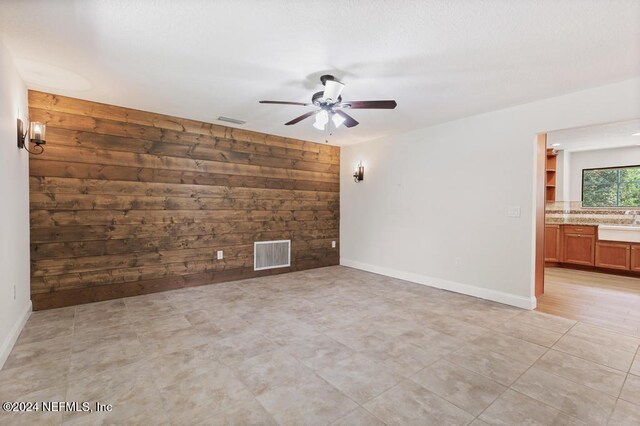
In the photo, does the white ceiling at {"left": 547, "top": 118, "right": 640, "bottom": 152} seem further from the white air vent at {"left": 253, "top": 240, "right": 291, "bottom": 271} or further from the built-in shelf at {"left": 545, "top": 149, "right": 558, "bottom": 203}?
the white air vent at {"left": 253, "top": 240, "right": 291, "bottom": 271}

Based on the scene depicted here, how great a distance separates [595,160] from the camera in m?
6.09

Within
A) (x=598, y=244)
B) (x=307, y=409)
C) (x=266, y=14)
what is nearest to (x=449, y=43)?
(x=266, y=14)

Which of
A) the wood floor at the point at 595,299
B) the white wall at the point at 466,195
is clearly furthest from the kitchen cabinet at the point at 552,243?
the white wall at the point at 466,195

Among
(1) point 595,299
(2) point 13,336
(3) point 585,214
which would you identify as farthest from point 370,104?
(3) point 585,214

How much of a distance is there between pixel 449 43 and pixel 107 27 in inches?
97.7

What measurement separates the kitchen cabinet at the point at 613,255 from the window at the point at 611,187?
3.87ft

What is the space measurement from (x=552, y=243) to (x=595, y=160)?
1.95m

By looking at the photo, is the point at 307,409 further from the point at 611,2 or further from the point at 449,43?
the point at 611,2

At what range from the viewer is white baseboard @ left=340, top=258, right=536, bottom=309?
11.7ft

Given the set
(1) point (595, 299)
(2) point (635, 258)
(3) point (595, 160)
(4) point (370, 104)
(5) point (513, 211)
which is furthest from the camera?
(3) point (595, 160)

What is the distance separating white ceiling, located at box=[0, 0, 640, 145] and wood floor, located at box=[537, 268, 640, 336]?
2.42 m

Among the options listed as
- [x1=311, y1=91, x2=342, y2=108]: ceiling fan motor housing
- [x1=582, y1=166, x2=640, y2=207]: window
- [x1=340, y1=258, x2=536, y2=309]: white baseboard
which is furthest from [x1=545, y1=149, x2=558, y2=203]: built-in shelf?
[x1=311, y1=91, x2=342, y2=108]: ceiling fan motor housing

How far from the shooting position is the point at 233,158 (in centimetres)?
469

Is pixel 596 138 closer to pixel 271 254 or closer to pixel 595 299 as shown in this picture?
pixel 595 299
